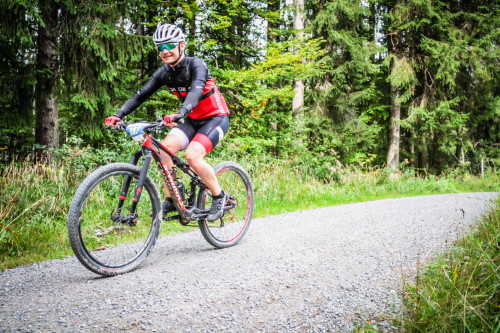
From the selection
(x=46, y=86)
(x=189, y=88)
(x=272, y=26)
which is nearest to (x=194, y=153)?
(x=189, y=88)

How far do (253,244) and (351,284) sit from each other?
1.61 metres

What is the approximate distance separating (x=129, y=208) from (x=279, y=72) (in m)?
7.86

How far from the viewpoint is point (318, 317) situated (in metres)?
2.19

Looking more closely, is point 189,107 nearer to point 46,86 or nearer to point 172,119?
point 172,119

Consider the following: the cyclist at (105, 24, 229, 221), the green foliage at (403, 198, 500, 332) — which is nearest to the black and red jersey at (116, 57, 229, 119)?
the cyclist at (105, 24, 229, 221)

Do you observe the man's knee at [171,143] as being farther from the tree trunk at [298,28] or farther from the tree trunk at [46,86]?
the tree trunk at [298,28]

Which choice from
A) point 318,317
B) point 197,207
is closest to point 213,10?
point 197,207

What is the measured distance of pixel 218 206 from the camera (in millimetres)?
3988

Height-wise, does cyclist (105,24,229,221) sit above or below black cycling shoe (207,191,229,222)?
above

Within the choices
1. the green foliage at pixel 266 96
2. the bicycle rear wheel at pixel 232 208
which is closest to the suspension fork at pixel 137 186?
the bicycle rear wheel at pixel 232 208

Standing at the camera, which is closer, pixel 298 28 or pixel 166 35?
pixel 166 35

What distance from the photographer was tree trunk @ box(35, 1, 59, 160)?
764 centimetres

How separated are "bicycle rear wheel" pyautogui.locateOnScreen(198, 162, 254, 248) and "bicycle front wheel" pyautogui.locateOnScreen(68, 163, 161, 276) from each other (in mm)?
707

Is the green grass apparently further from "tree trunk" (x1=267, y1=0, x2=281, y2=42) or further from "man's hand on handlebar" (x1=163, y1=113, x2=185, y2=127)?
"tree trunk" (x1=267, y1=0, x2=281, y2=42)
